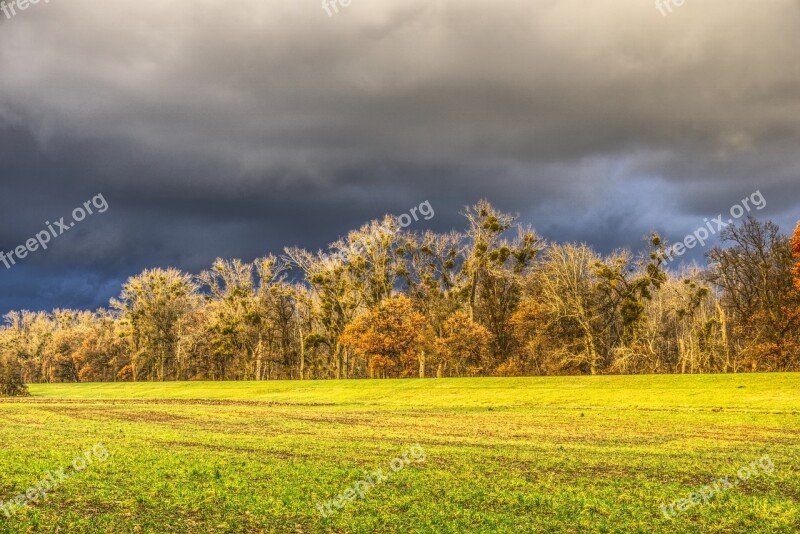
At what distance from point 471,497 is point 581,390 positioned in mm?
40445

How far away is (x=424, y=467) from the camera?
2045 centimetres

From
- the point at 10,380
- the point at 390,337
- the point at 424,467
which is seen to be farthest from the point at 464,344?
the point at 424,467

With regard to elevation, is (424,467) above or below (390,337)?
below

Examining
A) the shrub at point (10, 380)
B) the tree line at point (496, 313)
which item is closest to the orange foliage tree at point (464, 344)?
the tree line at point (496, 313)

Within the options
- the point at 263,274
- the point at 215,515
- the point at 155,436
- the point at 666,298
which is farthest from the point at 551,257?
the point at 215,515

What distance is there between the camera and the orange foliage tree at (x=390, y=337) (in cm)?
8544

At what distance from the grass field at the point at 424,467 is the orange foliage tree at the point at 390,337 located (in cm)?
3908

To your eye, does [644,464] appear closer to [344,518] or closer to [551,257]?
[344,518]

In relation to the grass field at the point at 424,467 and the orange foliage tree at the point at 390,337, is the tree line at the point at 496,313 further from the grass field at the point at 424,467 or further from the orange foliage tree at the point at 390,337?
the grass field at the point at 424,467

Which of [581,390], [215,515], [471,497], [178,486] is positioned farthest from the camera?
[581,390]

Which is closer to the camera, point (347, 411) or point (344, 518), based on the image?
point (344, 518)

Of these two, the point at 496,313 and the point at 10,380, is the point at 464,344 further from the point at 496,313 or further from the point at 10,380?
the point at 10,380

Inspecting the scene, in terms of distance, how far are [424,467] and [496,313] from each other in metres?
71.9

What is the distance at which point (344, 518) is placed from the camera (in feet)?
46.0
